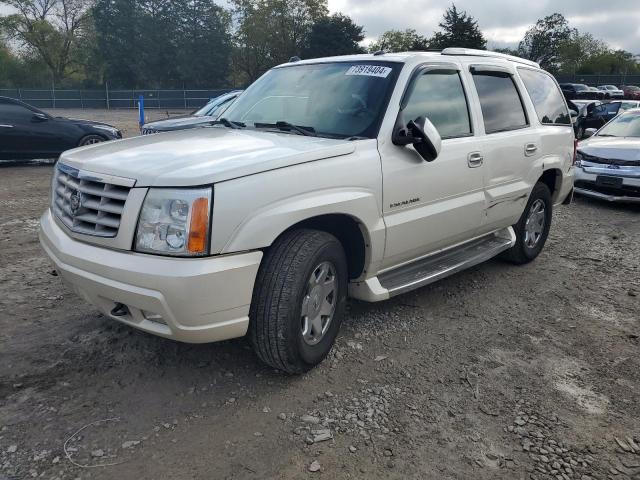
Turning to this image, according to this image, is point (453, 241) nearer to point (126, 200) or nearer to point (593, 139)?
point (126, 200)

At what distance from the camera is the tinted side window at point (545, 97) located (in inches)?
214

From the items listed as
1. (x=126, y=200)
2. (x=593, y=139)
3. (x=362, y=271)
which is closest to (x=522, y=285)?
(x=362, y=271)

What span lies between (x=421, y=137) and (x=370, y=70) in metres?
0.75

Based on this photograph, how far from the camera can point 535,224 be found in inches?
225

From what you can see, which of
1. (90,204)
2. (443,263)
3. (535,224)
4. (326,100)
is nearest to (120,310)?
(90,204)

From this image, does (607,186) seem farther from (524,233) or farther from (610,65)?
(610,65)

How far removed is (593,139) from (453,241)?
263 inches

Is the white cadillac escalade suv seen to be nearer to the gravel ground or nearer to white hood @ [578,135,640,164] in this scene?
the gravel ground

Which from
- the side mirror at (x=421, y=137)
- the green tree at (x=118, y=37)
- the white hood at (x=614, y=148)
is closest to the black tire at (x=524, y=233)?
the side mirror at (x=421, y=137)

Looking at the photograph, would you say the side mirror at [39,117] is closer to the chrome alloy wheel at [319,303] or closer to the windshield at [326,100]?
the windshield at [326,100]

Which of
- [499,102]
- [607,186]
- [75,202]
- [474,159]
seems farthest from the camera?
[607,186]

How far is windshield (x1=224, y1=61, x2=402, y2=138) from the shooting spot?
12.2 ft

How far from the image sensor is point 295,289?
9.89 ft

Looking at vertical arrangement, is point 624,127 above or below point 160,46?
below
